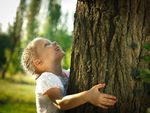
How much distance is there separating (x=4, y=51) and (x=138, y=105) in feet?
172

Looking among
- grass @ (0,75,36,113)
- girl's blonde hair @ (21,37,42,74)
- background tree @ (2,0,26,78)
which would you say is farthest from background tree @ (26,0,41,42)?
girl's blonde hair @ (21,37,42,74)

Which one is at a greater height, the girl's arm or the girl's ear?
the girl's ear

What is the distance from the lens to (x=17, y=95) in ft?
Result: 149

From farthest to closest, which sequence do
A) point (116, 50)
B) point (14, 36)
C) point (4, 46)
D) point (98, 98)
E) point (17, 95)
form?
1. point (4, 46)
2. point (14, 36)
3. point (17, 95)
4. point (116, 50)
5. point (98, 98)

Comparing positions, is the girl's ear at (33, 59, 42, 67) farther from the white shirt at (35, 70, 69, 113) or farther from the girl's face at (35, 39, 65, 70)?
the white shirt at (35, 70, 69, 113)

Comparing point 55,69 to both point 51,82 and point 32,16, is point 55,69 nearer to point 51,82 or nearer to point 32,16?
point 51,82

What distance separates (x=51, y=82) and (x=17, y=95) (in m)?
42.2

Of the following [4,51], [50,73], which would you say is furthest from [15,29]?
[50,73]

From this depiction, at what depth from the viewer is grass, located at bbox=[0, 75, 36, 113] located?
117 feet

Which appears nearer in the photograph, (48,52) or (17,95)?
(48,52)

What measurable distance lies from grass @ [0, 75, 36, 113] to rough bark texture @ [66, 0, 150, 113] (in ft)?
95.3

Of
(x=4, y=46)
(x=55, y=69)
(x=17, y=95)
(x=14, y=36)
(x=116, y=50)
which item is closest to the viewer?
(x=116, y=50)

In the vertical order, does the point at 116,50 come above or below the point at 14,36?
above

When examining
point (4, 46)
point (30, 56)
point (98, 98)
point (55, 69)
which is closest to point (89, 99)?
point (98, 98)
